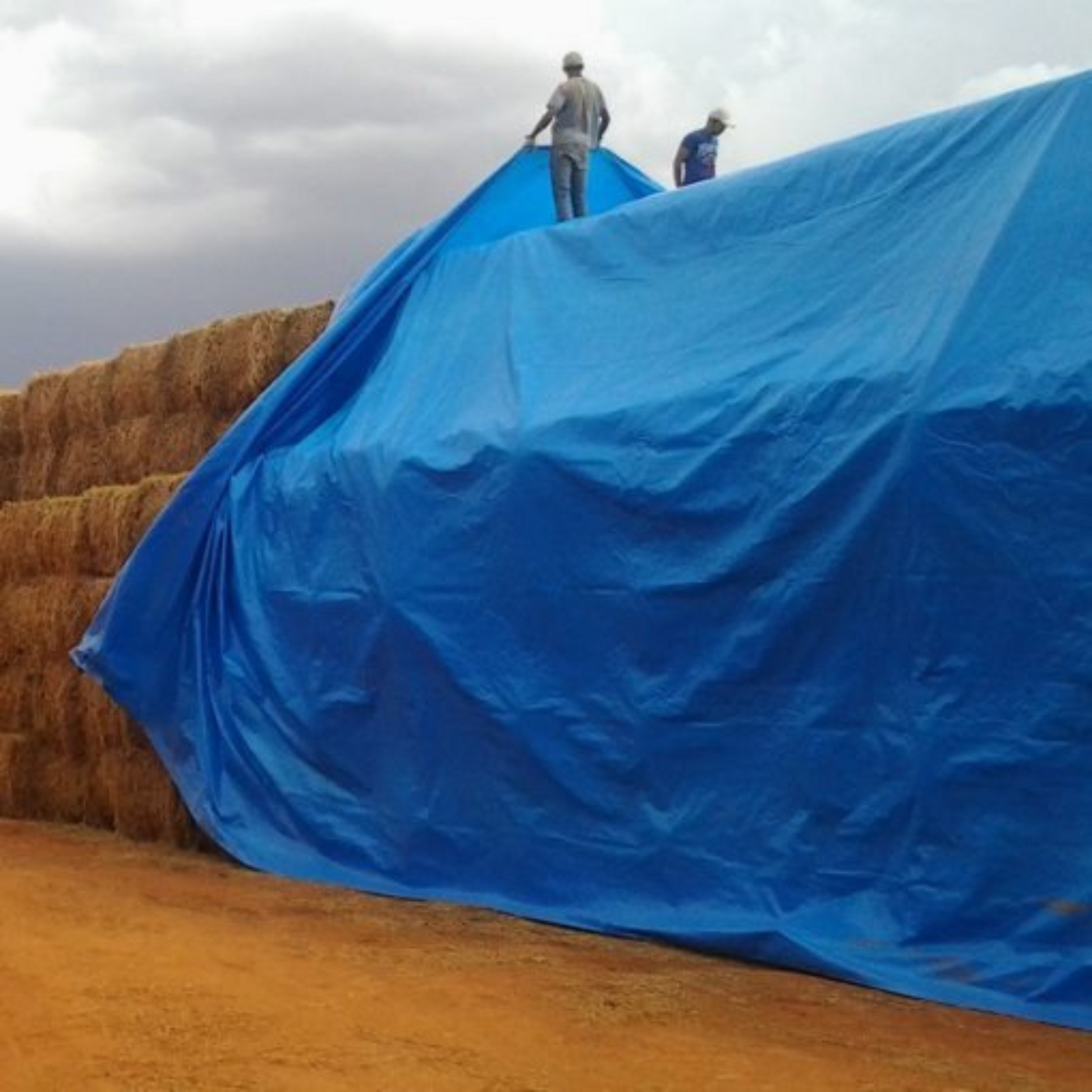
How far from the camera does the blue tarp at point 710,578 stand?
6340 mm

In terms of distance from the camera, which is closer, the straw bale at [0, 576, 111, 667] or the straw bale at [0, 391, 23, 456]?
the straw bale at [0, 576, 111, 667]

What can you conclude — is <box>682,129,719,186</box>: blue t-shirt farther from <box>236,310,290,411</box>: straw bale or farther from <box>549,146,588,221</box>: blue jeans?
<box>236,310,290,411</box>: straw bale

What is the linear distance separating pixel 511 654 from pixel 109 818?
4.77m

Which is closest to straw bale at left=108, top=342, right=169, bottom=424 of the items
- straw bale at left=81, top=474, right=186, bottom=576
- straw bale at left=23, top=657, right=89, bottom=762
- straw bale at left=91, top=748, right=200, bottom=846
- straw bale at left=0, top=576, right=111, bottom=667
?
straw bale at left=81, top=474, right=186, bottom=576

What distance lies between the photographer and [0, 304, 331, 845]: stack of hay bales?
11.3m

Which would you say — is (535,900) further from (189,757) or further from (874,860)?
(189,757)

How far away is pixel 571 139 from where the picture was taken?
1144cm

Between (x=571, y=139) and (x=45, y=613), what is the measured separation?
4.91m

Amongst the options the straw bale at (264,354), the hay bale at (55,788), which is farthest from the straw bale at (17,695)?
the straw bale at (264,354)

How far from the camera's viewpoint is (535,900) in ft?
26.8

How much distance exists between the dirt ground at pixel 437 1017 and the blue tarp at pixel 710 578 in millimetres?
408

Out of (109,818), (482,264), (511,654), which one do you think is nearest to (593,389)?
(511,654)

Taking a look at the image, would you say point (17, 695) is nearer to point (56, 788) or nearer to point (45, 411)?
point (56, 788)

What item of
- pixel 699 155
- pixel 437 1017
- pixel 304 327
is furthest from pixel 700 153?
pixel 437 1017
